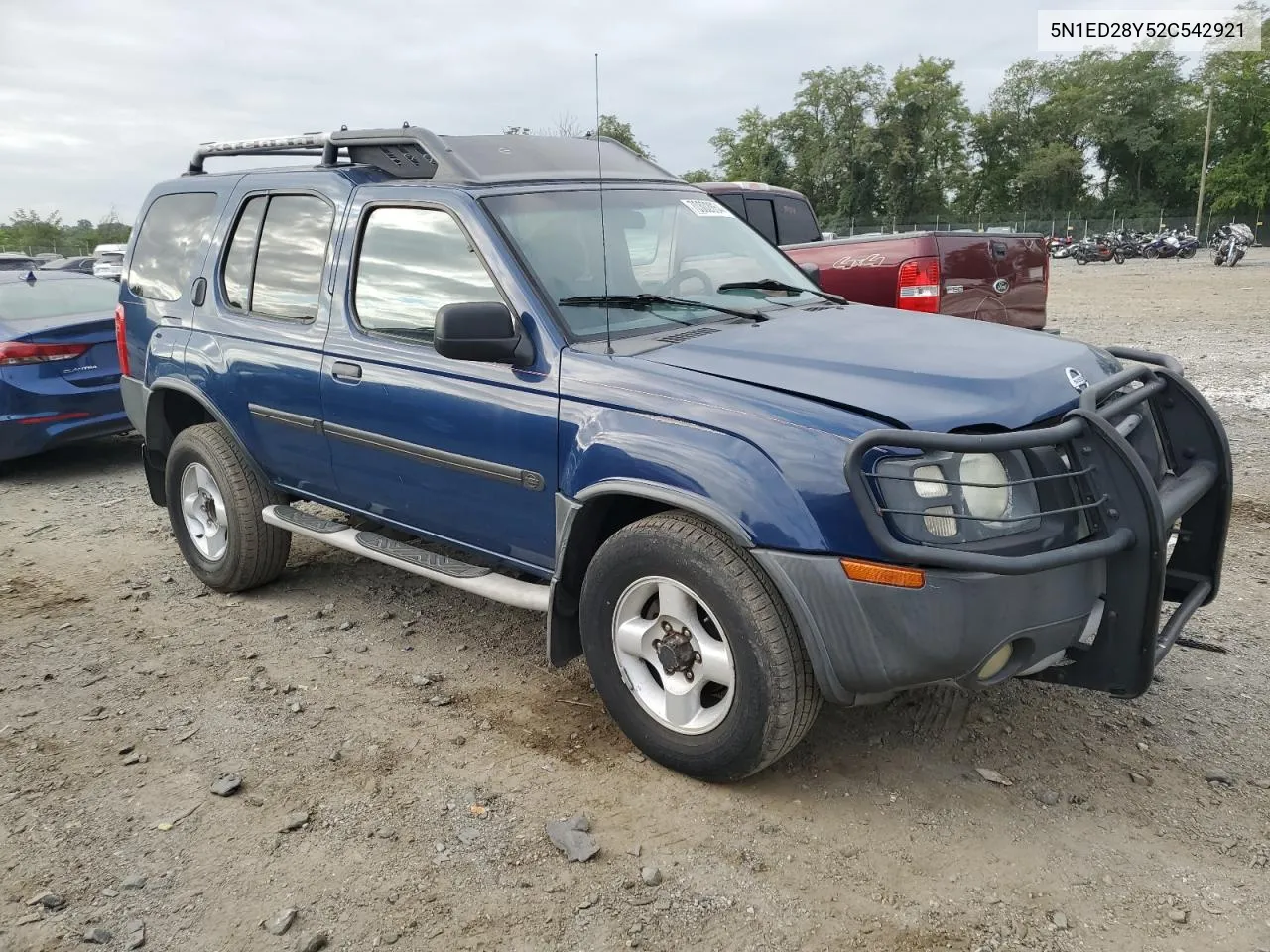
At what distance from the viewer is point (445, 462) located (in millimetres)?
3889

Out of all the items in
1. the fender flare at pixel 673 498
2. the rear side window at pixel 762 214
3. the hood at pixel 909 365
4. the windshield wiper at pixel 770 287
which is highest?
the rear side window at pixel 762 214

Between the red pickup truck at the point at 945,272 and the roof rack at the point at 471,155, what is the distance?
8.88 ft

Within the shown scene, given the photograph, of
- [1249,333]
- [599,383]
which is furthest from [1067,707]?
[1249,333]

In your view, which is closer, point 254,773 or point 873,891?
point 873,891

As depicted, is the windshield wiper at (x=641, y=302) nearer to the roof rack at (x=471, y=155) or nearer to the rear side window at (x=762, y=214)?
the roof rack at (x=471, y=155)

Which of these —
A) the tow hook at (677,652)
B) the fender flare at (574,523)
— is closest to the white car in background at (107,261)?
the fender flare at (574,523)

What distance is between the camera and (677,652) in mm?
3275

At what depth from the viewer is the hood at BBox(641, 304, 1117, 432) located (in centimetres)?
295

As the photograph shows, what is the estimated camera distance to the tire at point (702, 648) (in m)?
2.99

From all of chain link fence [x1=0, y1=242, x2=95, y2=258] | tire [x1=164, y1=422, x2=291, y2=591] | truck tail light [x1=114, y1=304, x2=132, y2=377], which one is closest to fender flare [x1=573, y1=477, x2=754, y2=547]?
tire [x1=164, y1=422, x2=291, y2=591]

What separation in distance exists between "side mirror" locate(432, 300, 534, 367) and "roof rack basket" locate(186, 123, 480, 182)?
0.85m

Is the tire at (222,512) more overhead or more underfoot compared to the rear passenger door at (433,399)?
more underfoot

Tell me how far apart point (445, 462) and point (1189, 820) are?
2.76 meters

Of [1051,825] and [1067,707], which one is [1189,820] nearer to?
[1051,825]
